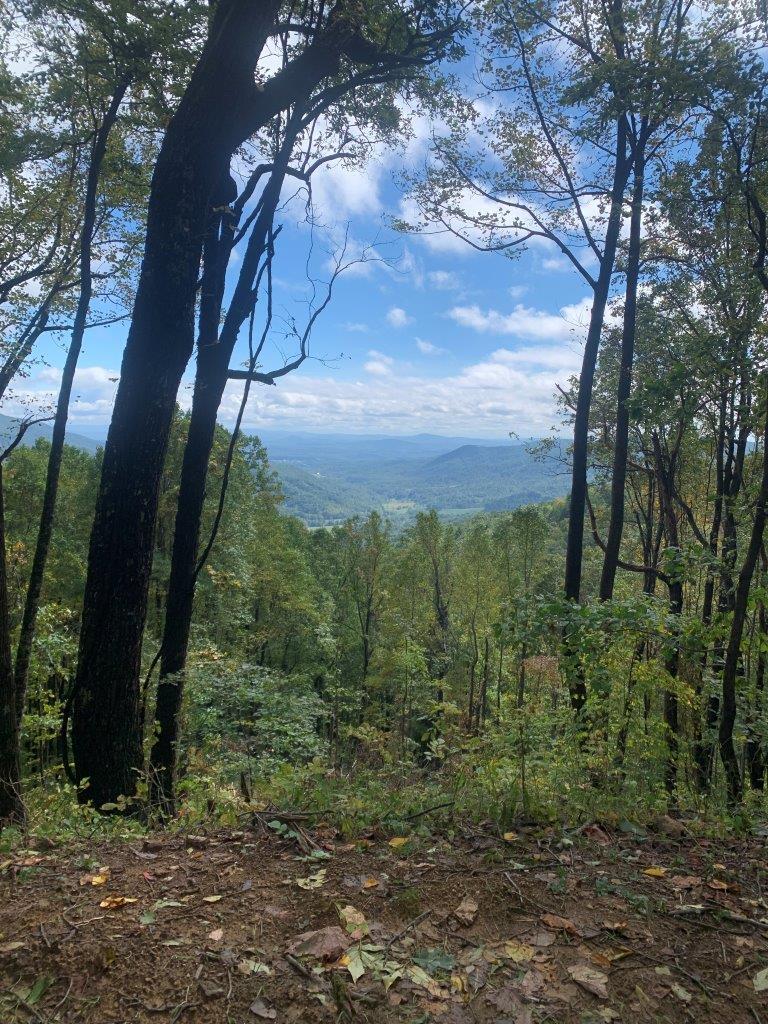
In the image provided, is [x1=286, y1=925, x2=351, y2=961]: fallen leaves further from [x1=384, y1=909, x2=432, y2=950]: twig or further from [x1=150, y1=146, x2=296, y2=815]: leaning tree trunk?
[x1=150, y1=146, x2=296, y2=815]: leaning tree trunk

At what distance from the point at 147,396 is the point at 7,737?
2.93 meters

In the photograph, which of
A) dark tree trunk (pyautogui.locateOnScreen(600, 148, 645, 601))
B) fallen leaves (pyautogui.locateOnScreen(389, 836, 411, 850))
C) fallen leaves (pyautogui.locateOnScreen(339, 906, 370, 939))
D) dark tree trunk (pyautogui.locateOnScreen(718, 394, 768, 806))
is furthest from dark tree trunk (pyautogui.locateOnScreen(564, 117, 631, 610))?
fallen leaves (pyautogui.locateOnScreen(339, 906, 370, 939))

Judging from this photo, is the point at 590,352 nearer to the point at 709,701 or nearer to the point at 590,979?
the point at 709,701

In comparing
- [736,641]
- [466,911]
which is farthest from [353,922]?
[736,641]

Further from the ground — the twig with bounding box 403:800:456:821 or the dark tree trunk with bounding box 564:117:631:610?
the dark tree trunk with bounding box 564:117:631:610

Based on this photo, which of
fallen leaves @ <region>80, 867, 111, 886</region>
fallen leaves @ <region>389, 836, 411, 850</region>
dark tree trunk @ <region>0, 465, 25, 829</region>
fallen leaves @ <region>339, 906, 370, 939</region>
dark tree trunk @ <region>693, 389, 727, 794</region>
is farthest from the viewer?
dark tree trunk @ <region>693, 389, 727, 794</region>

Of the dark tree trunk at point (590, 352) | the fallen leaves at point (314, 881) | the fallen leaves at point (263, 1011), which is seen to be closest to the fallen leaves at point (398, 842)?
the fallen leaves at point (314, 881)

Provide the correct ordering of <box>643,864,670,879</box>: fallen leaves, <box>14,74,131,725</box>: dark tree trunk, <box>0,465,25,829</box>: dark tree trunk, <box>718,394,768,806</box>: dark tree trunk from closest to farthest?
<box>643,864,670,879</box>: fallen leaves
<box>0,465,25,829</box>: dark tree trunk
<box>718,394,768,806</box>: dark tree trunk
<box>14,74,131,725</box>: dark tree trunk

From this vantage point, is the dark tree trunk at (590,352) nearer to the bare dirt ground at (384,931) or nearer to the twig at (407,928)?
the bare dirt ground at (384,931)

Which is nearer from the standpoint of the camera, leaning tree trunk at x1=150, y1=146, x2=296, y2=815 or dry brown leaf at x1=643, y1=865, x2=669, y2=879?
dry brown leaf at x1=643, y1=865, x2=669, y2=879

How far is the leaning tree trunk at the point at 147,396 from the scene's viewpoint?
3766 mm

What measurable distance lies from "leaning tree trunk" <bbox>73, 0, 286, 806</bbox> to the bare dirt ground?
0.98 metres

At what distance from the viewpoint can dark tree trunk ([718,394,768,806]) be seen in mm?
4297

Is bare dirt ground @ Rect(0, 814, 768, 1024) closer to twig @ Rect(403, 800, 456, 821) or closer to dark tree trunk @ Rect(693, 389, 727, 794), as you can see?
twig @ Rect(403, 800, 456, 821)
